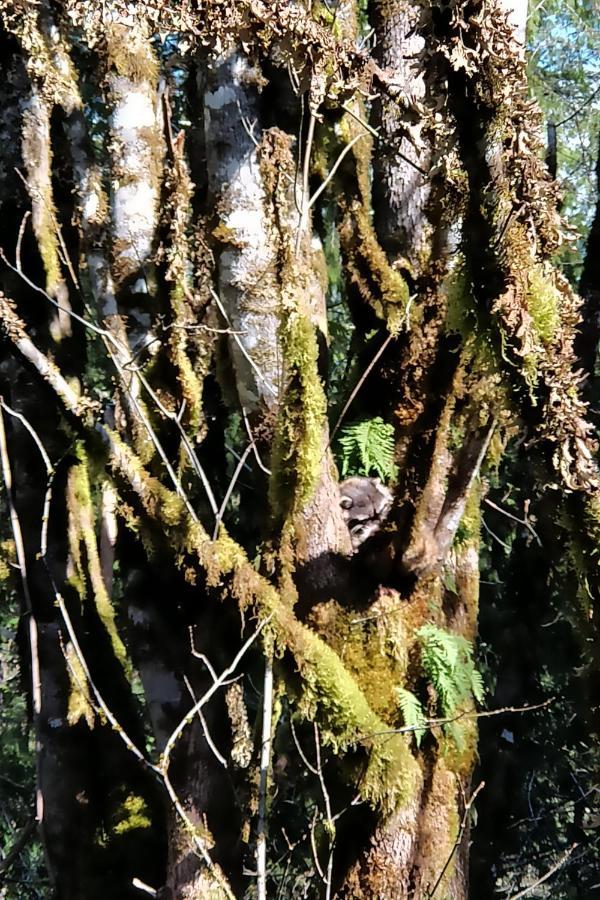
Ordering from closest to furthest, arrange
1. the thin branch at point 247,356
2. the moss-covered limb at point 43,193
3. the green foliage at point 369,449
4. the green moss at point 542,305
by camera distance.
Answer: the green moss at point 542,305, the thin branch at point 247,356, the green foliage at point 369,449, the moss-covered limb at point 43,193

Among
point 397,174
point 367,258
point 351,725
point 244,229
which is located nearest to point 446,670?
point 351,725

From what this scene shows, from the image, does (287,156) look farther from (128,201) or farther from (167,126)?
(128,201)

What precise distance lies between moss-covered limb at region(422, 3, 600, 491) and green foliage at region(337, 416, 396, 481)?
0.90 meters

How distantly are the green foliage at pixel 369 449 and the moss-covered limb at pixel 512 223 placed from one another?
90 centimetres

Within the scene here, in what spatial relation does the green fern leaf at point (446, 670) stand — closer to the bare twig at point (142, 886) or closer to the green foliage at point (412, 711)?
the green foliage at point (412, 711)

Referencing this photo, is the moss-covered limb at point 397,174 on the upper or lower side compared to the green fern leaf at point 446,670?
upper

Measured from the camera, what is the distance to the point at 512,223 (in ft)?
5.52

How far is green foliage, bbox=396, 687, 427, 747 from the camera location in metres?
2.41

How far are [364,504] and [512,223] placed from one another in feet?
4.00

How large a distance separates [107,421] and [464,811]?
1898 mm

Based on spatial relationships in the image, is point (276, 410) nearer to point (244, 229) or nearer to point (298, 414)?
point (298, 414)

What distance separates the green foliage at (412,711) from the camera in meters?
2.41

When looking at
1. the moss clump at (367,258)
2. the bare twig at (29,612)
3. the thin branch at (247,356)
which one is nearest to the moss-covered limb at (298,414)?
the thin branch at (247,356)

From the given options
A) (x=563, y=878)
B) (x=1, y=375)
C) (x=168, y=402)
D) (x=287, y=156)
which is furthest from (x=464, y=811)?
(x=563, y=878)
